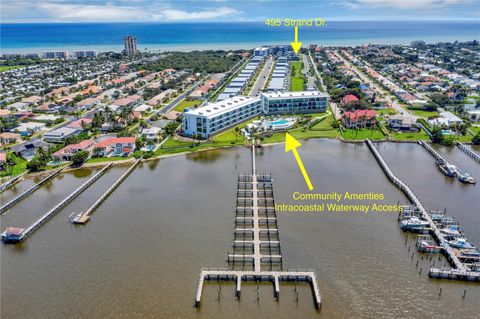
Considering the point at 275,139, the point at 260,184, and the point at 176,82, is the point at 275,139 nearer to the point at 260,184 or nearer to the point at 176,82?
the point at 260,184

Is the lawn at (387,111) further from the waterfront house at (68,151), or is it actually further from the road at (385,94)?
the waterfront house at (68,151)

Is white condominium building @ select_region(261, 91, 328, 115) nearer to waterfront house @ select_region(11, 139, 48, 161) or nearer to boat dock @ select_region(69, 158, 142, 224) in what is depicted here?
boat dock @ select_region(69, 158, 142, 224)

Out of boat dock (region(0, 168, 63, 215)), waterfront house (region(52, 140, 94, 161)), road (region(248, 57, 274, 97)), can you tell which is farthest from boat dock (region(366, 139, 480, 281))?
road (region(248, 57, 274, 97))

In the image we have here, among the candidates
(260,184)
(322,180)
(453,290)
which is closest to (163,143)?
(260,184)

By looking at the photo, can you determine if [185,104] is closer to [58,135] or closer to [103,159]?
[58,135]

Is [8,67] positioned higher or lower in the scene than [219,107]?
higher

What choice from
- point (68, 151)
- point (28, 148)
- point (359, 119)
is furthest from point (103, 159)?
point (359, 119)
